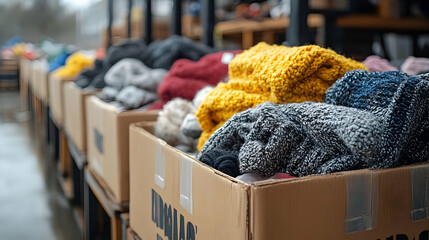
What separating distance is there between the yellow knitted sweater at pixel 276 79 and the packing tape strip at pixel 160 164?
0.13 meters

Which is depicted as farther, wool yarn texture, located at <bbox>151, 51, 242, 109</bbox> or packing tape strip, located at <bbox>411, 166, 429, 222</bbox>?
wool yarn texture, located at <bbox>151, 51, 242, 109</bbox>

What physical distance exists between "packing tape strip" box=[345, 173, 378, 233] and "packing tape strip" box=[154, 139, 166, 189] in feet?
1.27

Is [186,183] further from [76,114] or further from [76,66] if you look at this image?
[76,66]

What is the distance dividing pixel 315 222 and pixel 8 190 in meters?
2.32

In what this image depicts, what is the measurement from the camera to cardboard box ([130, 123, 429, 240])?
1.87 ft

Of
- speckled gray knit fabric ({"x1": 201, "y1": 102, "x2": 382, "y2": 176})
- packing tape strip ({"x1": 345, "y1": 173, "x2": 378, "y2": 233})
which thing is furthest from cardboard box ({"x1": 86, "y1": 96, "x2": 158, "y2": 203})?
packing tape strip ({"x1": 345, "y1": 173, "x2": 378, "y2": 233})

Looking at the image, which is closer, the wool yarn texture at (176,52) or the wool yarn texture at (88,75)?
the wool yarn texture at (176,52)

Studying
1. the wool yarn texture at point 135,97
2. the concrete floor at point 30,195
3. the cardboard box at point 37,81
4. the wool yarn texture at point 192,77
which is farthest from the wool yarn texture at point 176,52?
the cardboard box at point 37,81

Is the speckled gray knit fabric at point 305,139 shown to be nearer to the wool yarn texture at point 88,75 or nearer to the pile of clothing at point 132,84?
the pile of clothing at point 132,84

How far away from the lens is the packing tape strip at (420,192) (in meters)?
0.69

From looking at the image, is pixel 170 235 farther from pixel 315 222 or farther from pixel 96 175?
pixel 96 175

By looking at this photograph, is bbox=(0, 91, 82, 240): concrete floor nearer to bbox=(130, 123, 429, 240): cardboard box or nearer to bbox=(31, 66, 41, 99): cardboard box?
bbox=(31, 66, 41, 99): cardboard box

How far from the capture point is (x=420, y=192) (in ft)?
2.30

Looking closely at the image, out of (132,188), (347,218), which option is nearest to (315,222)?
(347,218)
